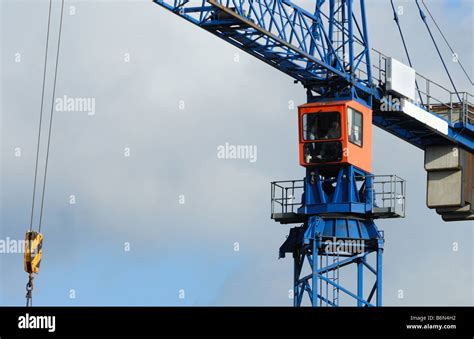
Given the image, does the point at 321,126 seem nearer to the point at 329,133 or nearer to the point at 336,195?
the point at 329,133

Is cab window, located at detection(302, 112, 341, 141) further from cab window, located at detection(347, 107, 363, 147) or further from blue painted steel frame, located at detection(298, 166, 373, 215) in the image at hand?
blue painted steel frame, located at detection(298, 166, 373, 215)

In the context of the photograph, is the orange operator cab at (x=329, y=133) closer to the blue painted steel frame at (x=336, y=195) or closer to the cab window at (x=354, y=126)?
the cab window at (x=354, y=126)

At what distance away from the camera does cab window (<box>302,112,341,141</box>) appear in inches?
3137

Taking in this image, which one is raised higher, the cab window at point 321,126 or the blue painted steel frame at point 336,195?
the cab window at point 321,126

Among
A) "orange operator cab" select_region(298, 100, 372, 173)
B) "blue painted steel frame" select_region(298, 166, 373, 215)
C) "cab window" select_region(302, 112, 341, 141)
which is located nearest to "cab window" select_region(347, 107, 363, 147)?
"orange operator cab" select_region(298, 100, 372, 173)

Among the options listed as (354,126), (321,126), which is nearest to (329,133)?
(321,126)

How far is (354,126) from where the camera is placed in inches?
3159

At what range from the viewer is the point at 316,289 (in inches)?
3130

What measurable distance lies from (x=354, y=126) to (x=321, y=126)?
1453mm

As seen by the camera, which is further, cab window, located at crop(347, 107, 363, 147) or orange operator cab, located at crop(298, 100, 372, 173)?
cab window, located at crop(347, 107, 363, 147)

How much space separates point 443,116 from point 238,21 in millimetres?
16998


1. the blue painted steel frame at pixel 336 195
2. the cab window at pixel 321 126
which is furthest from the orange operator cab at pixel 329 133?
the blue painted steel frame at pixel 336 195

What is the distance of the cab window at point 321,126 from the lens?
7969cm
